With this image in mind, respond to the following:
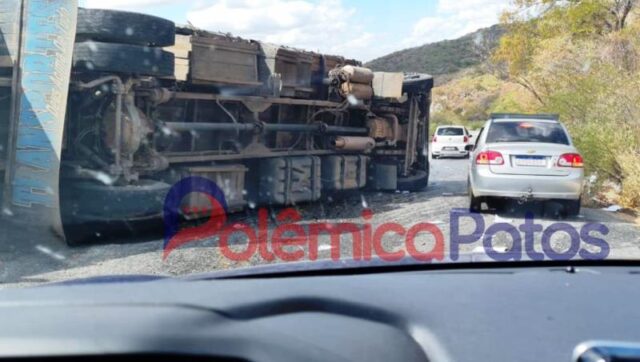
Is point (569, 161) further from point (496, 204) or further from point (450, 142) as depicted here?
point (450, 142)

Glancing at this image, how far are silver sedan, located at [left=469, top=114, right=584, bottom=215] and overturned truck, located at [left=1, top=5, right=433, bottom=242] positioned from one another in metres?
2.96

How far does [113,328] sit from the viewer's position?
1.56 m

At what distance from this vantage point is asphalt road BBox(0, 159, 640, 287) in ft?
24.9

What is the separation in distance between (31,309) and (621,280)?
1.79 meters

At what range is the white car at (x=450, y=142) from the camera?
102 ft

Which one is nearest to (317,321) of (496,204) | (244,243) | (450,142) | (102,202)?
(244,243)

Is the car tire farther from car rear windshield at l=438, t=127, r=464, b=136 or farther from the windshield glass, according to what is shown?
car rear windshield at l=438, t=127, r=464, b=136

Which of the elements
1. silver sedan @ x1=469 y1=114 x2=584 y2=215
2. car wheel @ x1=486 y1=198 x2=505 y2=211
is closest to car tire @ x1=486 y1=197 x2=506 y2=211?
car wheel @ x1=486 y1=198 x2=505 y2=211

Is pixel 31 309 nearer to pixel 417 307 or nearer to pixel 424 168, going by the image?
pixel 417 307

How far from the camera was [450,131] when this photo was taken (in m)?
31.8

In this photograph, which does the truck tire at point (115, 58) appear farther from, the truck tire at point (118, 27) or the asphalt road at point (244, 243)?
the asphalt road at point (244, 243)

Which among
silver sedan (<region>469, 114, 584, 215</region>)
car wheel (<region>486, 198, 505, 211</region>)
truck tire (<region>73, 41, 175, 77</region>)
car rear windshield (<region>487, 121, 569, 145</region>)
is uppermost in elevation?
truck tire (<region>73, 41, 175, 77</region>)

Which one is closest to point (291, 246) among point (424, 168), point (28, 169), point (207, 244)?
point (207, 244)

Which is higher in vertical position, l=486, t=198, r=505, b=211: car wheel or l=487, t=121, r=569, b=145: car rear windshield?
l=487, t=121, r=569, b=145: car rear windshield
